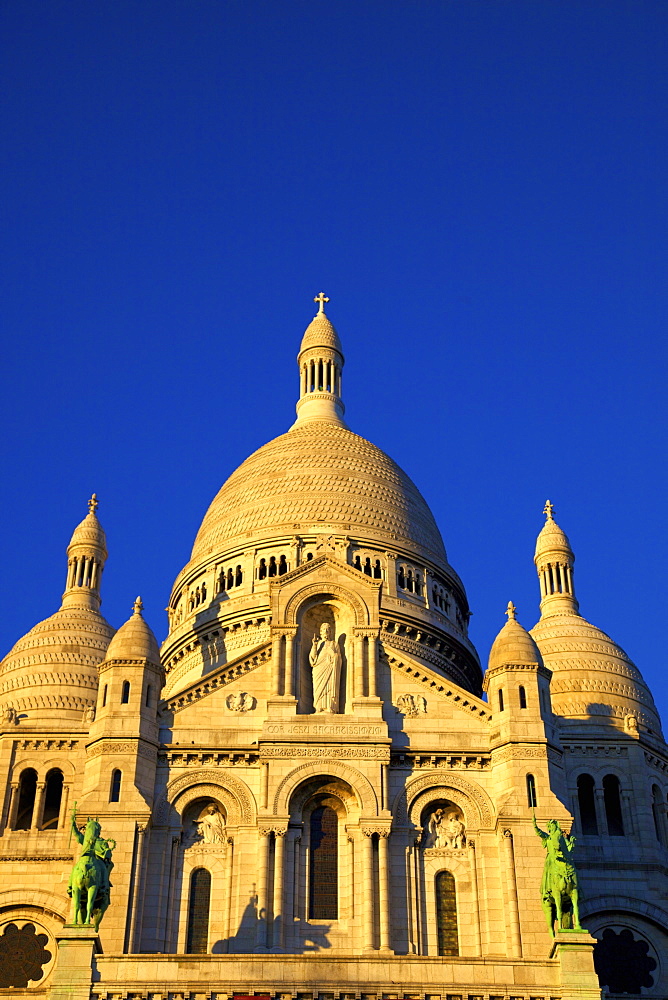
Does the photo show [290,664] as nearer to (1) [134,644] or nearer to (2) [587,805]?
(1) [134,644]

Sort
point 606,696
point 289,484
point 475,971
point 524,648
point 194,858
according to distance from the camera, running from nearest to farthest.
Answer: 1. point 475,971
2. point 194,858
3. point 524,648
4. point 606,696
5. point 289,484

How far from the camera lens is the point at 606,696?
58.4 metres

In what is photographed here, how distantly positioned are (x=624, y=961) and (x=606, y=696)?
1121 cm

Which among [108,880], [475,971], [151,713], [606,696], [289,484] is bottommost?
[475,971]

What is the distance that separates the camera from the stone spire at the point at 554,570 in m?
65.4

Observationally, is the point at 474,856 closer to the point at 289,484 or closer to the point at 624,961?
the point at 624,961

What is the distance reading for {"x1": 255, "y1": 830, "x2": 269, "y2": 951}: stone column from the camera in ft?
141

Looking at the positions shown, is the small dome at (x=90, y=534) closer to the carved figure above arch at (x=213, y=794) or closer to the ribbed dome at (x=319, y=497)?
the ribbed dome at (x=319, y=497)

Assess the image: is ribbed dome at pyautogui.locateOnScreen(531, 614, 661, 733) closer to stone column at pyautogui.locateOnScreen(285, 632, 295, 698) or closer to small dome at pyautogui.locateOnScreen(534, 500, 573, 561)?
small dome at pyautogui.locateOnScreen(534, 500, 573, 561)

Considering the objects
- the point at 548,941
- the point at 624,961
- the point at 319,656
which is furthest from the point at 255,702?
the point at 624,961

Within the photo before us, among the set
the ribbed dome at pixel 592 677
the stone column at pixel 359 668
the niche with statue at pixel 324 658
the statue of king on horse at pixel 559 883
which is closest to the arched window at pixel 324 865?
the niche with statue at pixel 324 658

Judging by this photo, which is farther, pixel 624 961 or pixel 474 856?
pixel 624 961

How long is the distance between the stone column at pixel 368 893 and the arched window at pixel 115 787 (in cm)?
765

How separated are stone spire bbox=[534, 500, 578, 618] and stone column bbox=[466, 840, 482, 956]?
67.8ft
